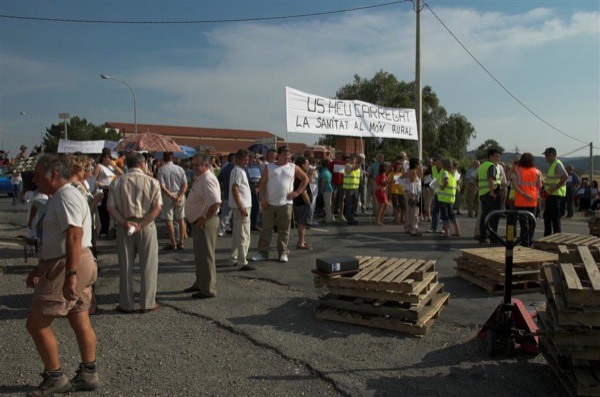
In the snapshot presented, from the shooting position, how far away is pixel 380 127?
14477 millimetres

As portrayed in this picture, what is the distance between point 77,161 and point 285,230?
3.66 m

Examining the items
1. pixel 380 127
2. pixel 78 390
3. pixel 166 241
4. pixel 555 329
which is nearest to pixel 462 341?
pixel 555 329

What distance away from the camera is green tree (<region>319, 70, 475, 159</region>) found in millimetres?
46938

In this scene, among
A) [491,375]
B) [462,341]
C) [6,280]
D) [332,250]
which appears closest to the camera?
[491,375]

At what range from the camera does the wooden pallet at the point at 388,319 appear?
204 inches

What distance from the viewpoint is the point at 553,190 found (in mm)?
10109

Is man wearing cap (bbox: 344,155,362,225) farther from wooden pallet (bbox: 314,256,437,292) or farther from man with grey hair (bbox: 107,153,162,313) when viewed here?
man with grey hair (bbox: 107,153,162,313)

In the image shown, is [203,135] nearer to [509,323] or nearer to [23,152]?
[23,152]

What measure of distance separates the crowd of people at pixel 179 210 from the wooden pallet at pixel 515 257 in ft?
1.99

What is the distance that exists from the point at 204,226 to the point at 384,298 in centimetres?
259

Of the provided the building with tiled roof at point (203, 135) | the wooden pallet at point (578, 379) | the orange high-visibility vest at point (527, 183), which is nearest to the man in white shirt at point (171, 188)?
the orange high-visibility vest at point (527, 183)

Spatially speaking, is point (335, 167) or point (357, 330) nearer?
point (357, 330)

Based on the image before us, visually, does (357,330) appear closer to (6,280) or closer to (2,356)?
(2,356)

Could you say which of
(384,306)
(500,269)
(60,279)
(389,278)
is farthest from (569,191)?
(60,279)
